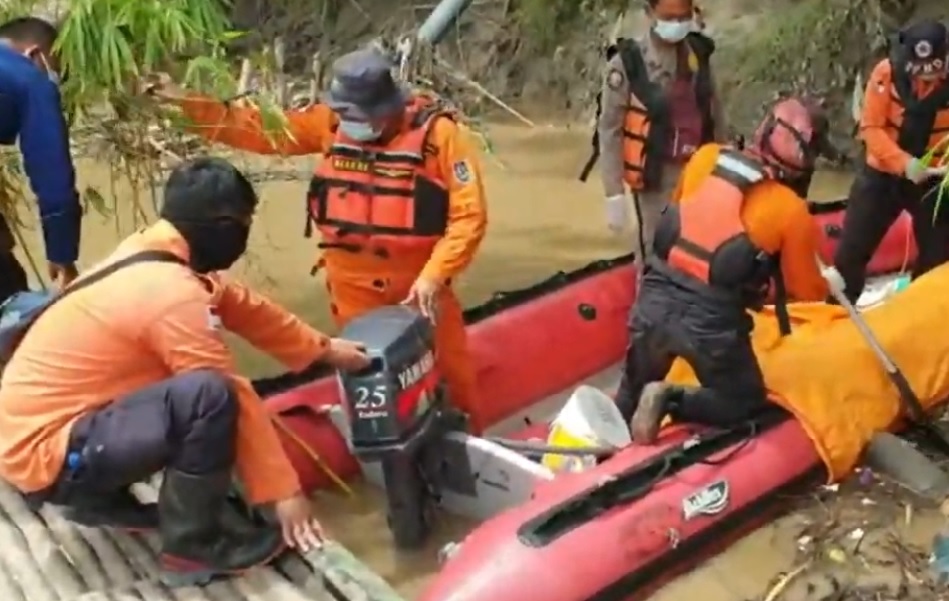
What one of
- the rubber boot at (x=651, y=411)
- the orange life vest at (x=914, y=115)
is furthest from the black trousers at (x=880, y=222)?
the rubber boot at (x=651, y=411)

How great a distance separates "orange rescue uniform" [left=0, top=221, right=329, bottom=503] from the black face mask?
25 millimetres

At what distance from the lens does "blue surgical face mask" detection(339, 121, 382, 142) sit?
12.3 ft

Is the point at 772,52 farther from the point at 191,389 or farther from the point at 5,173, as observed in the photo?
the point at 191,389

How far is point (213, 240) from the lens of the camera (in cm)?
309

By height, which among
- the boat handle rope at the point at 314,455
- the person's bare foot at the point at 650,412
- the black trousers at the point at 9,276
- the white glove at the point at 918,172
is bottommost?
the boat handle rope at the point at 314,455

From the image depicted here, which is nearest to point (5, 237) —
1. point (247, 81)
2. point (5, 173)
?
point (5, 173)

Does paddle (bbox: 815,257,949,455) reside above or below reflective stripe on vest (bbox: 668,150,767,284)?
below

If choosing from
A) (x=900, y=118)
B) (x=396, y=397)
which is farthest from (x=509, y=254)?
(x=396, y=397)

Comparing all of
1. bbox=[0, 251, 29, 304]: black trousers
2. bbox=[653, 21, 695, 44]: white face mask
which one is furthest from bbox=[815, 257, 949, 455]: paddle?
bbox=[0, 251, 29, 304]: black trousers

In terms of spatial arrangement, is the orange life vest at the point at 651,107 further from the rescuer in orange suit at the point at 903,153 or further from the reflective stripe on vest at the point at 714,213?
the reflective stripe on vest at the point at 714,213

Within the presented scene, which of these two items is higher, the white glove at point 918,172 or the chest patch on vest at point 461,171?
the chest patch on vest at point 461,171

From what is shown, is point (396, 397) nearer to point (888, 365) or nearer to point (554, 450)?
point (554, 450)

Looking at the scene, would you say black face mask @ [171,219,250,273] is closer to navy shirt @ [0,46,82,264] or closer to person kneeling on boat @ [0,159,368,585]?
person kneeling on boat @ [0,159,368,585]

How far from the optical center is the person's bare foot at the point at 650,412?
3688 millimetres
